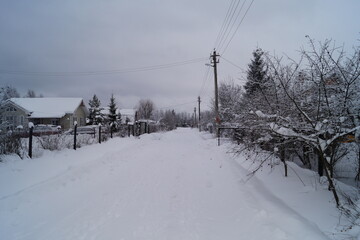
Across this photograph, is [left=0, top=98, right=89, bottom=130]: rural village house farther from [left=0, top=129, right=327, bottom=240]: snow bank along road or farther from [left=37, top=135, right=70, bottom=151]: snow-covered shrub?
[left=0, top=129, right=327, bottom=240]: snow bank along road

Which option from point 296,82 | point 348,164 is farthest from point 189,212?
point 348,164

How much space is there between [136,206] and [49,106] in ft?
131

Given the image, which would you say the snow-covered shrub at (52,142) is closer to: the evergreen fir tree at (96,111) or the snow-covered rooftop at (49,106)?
the snow-covered rooftop at (49,106)

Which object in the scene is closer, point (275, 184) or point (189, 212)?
point (189, 212)

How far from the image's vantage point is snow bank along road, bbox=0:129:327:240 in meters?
3.09

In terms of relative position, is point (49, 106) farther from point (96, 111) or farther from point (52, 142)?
point (52, 142)

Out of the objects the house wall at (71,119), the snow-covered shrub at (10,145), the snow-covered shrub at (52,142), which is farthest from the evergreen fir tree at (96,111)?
the snow-covered shrub at (10,145)

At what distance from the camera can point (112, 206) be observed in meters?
4.04

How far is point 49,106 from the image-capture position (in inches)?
1417

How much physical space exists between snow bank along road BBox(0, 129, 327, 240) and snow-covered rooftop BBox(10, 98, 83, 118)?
32054 mm

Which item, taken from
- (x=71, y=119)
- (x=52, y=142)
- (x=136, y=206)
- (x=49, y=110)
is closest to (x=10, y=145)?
(x=52, y=142)

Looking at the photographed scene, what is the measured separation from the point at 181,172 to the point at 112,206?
3.23m

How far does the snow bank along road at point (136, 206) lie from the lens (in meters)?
3.09

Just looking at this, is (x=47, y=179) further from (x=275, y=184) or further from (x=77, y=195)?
(x=275, y=184)
